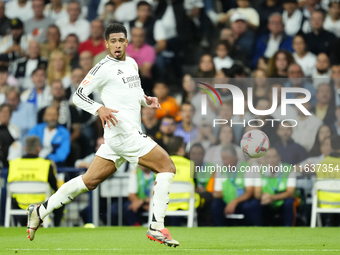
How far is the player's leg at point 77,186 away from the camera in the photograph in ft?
22.4

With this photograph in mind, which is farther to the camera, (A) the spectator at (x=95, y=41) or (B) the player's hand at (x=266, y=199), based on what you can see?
(A) the spectator at (x=95, y=41)

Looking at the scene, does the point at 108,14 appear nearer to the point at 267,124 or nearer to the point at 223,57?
the point at 223,57

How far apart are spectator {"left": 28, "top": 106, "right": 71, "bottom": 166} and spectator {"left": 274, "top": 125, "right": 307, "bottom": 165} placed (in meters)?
3.93

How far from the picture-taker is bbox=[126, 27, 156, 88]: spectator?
12586 millimetres

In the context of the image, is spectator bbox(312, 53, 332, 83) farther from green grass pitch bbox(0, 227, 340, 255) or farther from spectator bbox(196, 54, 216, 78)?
green grass pitch bbox(0, 227, 340, 255)

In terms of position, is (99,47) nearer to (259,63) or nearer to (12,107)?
(12,107)

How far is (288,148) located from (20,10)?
7269mm

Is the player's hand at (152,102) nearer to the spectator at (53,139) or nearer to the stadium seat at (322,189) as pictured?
the stadium seat at (322,189)

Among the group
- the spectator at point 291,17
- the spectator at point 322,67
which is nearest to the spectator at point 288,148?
the spectator at point 322,67

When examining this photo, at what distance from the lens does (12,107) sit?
496 inches

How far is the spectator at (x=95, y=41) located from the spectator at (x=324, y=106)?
4.68 m

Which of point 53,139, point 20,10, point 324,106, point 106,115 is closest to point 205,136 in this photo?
point 324,106

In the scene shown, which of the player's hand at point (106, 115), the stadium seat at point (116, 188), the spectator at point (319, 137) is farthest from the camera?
the stadium seat at point (116, 188)

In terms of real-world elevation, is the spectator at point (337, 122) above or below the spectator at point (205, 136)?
above
